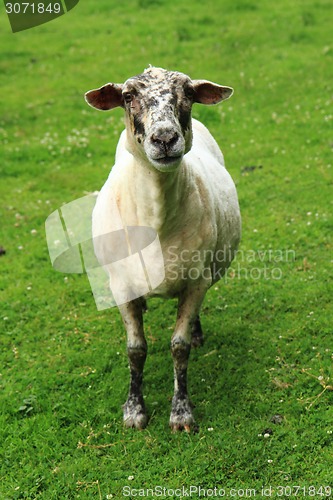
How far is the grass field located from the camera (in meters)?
5.46

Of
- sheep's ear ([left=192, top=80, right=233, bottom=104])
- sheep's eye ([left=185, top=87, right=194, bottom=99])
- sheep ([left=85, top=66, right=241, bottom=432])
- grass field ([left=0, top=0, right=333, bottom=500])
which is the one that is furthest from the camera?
grass field ([left=0, top=0, right=333, bottom=500])

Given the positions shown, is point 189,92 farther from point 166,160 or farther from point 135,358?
point 135,358

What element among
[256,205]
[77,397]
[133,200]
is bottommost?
[256,205]

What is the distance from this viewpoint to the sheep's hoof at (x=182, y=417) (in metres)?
5.79

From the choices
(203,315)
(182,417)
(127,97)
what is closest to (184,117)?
(127,97)

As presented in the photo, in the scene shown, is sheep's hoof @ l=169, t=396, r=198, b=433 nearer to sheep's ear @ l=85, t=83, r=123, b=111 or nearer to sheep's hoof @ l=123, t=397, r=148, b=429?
sheep's hoof @ l=123, t=397, r=148, b=429

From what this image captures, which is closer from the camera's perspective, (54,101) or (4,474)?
(4,474)

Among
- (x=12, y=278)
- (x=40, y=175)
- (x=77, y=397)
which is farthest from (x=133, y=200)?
(x=40, y=175)

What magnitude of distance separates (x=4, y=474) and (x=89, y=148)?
25.2 feet

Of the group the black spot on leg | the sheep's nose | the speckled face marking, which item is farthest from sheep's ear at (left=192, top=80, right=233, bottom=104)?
the sheep's nose

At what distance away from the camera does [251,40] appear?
15.9 metres

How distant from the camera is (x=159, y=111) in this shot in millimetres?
4695

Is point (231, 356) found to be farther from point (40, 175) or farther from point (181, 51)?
point (181, 51)

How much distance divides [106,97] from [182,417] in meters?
2.76
